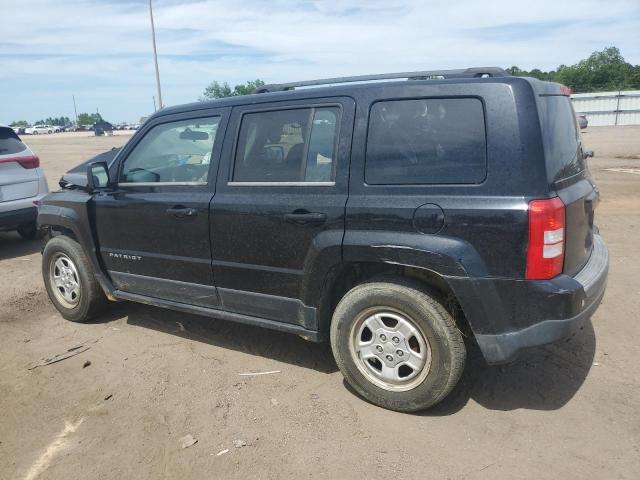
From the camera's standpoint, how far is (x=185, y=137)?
4.05 m

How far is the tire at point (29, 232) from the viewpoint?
8084 millimetres

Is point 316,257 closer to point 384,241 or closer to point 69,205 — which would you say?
point 384,241

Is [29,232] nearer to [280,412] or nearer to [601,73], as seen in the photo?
[280,412]

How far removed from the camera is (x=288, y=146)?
11.6 ft

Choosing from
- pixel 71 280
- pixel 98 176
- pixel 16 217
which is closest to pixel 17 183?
pixel 16 217

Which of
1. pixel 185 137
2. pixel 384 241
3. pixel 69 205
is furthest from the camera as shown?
pixel 69 205

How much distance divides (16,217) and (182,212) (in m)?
4.56

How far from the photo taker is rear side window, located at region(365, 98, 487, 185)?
2.89m

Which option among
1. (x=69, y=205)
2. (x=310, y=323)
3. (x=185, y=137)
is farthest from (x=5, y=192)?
(x=310, y=323)

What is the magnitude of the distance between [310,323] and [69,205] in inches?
100

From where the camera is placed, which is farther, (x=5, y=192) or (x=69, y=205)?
(x=5, y=192)

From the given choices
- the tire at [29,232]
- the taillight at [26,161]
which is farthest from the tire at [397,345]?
the tire at [29,232]

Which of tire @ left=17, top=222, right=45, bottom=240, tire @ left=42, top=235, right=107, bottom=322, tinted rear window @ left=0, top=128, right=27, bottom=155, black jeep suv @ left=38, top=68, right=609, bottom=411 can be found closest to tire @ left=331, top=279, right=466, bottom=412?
black jeep suv @ left=38, top=68, right=609, bottom=411

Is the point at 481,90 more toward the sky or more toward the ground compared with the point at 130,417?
more toward the sky
